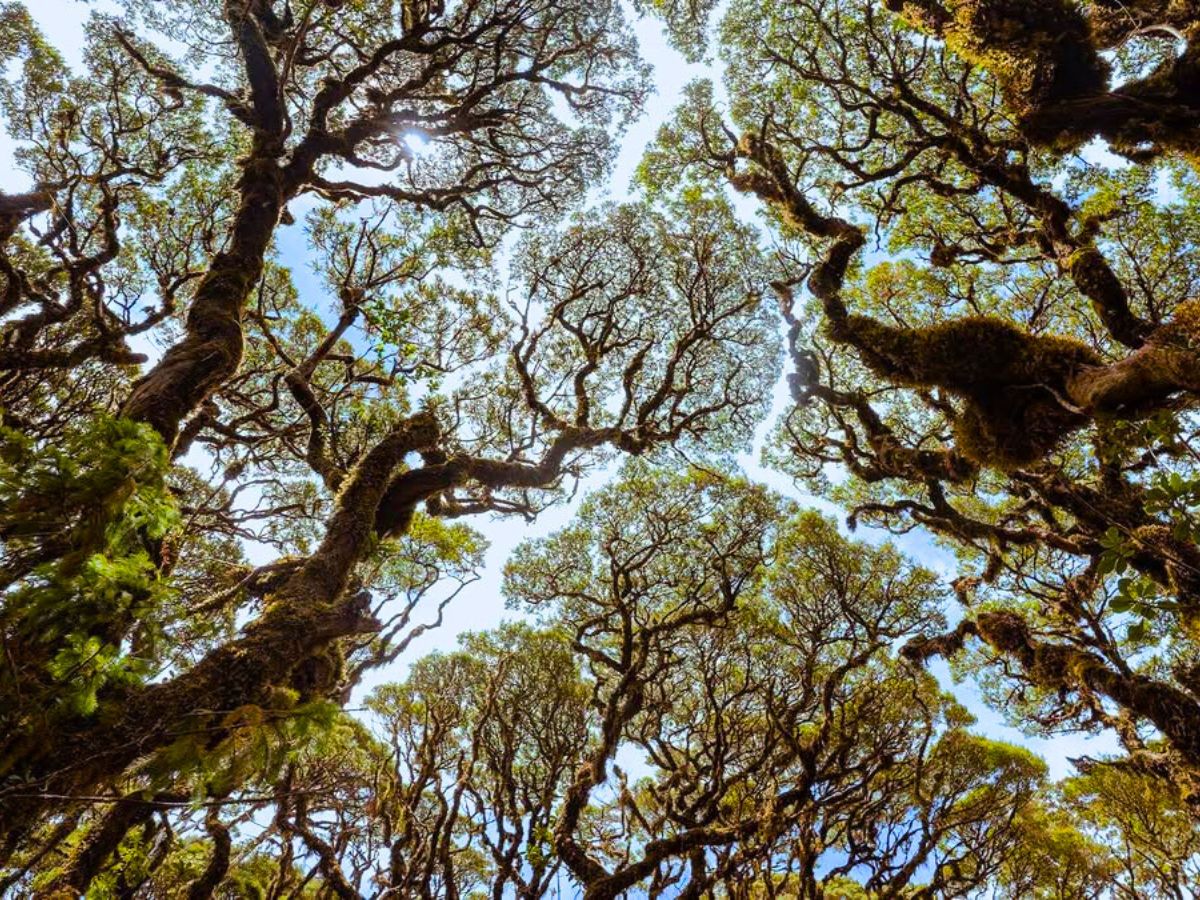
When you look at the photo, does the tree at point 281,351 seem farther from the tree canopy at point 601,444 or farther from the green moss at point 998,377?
the green moss at point 998,377

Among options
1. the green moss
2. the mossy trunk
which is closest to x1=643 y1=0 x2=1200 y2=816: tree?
the green moss

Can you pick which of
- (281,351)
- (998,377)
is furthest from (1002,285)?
(281,351)

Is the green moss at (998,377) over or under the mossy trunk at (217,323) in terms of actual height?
over

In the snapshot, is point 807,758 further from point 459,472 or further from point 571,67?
point 571,67

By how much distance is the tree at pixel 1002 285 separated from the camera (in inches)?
242

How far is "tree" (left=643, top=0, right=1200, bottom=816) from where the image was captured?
20.2 ft

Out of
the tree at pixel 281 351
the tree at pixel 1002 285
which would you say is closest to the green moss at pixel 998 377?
the tree at pixel 1002 285

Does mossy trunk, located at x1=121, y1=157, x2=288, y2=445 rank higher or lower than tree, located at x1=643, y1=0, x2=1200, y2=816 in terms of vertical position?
lower

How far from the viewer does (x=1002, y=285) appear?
1071 cm

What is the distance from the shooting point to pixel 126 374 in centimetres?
973

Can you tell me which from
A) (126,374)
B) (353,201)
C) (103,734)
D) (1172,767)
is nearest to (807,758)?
(103,734)

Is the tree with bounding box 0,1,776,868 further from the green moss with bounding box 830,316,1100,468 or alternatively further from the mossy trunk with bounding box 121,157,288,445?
the green moss with bounding box 830,316,1100,468

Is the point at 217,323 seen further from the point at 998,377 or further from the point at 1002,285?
the point at 1002,285

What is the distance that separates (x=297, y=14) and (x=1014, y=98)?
10.3 metres
